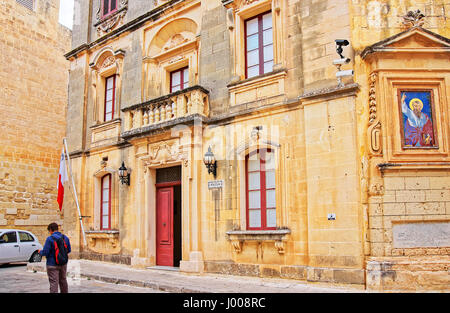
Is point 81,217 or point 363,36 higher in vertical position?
point 363,36

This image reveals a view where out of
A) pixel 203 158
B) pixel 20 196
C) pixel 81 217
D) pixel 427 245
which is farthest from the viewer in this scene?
pixel 20 196

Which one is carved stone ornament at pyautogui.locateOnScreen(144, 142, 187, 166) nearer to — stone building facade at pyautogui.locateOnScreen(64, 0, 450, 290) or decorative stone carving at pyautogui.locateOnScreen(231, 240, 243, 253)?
stone building facade at pyautogui.locateOnScreen(64, 0, 450, 290)

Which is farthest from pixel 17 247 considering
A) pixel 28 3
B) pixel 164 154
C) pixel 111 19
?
pixel 28 3

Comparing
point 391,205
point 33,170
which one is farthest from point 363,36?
point 33,170

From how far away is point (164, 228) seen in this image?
12672 mm

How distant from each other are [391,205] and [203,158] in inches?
204

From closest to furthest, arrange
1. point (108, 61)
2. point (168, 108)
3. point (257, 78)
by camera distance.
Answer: point (257, 78), point (168, 108), point (108, 61)

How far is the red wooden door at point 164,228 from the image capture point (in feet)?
41.0

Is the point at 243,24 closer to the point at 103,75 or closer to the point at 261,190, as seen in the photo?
the point at 261,190

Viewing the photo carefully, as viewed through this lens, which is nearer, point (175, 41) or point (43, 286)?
point (43, 286)

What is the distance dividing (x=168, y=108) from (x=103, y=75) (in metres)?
4.88

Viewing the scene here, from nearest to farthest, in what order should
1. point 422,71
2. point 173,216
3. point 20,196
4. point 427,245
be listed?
point 427,245 → point 422,71 → point 173,216 → point 20,196
